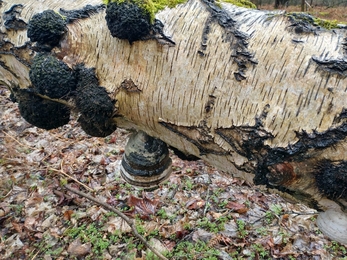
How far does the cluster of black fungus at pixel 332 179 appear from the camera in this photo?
0.99 meters

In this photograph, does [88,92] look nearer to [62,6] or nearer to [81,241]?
[62,6]

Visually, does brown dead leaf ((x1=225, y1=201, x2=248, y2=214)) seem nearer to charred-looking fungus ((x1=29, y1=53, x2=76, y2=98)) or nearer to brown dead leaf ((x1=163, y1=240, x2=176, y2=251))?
brown dead leaf ((x1=163, y1=240, x2=176, y2=251))

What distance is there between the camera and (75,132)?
4715mm

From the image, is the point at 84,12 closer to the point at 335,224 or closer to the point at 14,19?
the point at 14,19

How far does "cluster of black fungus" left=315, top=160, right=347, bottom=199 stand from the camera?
994mm

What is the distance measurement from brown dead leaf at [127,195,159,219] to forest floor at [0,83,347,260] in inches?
0.4

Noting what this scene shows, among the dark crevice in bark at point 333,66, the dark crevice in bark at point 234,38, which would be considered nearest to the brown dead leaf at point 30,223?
the dark crevice in bark at point 234,38

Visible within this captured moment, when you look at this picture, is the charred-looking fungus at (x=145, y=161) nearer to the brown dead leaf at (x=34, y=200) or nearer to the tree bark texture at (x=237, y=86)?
the tree bark texture at (x=237, y=86)

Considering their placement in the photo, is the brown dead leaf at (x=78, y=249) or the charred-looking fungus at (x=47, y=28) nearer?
the charred-looking fungus at (x=47, y=28)

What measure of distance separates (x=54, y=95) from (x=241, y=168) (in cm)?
89

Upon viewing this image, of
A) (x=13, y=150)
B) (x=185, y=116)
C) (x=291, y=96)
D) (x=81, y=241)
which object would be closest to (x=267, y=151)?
(x=291, y=96)

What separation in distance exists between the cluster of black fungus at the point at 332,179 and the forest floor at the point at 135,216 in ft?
5.60

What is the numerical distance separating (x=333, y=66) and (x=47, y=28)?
114 centimetres

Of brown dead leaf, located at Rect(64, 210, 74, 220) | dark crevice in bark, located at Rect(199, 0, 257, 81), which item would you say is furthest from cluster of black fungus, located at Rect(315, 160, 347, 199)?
brown dead leaf, located at Rect(64, 210, 74, 220)
